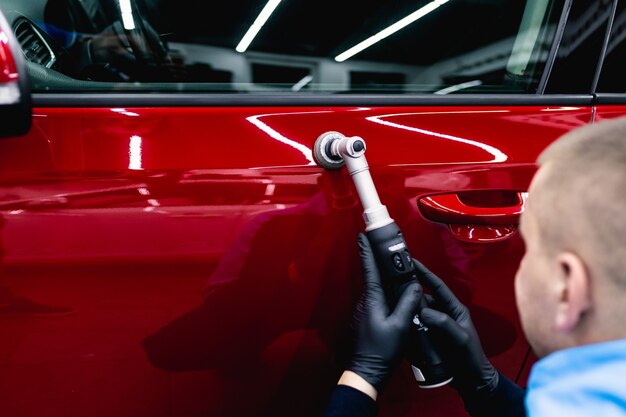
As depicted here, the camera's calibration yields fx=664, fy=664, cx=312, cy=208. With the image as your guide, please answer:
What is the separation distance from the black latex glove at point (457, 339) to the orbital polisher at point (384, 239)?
0.03 meters

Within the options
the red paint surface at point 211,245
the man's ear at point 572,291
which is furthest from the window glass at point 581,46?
the man's ear at point 572,291

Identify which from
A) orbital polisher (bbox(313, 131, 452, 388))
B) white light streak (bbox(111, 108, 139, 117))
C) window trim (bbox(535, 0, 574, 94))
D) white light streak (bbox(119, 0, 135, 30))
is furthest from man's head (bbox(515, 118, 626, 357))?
white light streak (bbox(119, 0, 135, 30))

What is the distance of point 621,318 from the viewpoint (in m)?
0.73

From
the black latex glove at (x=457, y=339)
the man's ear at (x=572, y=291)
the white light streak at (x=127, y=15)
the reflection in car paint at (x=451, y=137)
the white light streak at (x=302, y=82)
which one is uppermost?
the white light streak at (x=127, y=15)

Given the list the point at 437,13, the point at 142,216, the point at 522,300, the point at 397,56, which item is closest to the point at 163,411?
the point at 142,216

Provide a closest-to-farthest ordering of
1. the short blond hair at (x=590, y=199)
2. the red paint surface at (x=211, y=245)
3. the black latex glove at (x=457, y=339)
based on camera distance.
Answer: the short blond hair at (x=590, y=199), the red paint surface at (x=211, y=245), the black latex glove at (x=457, y=339)

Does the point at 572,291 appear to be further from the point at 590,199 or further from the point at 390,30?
the point at 390,30

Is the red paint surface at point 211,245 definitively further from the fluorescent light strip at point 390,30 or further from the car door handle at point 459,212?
the fluorescent light strip at point 390,30

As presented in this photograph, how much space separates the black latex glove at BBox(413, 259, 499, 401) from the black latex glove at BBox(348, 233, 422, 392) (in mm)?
53

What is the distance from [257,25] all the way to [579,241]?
2.68 feet

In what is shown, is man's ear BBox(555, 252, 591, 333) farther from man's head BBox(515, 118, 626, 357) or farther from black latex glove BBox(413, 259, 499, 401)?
black latex glove BBox(413, 259, 499, 401)

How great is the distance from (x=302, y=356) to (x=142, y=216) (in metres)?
0.42

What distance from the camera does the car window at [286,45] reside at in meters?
1.29

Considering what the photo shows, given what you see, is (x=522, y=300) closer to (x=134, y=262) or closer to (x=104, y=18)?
(x=134, y=262)
